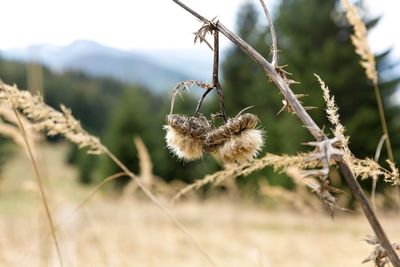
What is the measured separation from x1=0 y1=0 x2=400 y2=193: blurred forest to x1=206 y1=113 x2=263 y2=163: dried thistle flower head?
46.5 ft

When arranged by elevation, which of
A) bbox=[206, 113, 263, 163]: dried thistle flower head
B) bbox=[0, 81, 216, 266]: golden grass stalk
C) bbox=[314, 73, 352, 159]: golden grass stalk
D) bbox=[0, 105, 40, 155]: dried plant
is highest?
bbox=[314, 73, 352, 159]: golden grass stalk

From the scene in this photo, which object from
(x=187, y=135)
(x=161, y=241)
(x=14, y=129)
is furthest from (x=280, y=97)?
(x=187, y=135)

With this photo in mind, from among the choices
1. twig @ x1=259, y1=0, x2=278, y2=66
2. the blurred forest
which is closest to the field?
twig @ x1=259, y1=0, x2=278, y2=66

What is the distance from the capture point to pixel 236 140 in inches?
37.2

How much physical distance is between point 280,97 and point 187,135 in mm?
21440

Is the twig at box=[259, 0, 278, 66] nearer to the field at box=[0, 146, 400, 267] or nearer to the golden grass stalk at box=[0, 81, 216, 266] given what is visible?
the field at box=[0, 146, 400, 267]

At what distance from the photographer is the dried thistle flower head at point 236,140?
0.94 m

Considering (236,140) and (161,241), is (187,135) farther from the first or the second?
(161,241)

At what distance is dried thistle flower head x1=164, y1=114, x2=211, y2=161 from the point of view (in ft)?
3.16

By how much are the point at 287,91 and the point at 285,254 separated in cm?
680

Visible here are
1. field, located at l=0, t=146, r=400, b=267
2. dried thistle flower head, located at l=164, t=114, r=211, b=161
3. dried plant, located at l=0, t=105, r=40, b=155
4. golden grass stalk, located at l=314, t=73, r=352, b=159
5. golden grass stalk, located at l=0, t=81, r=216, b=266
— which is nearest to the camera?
golden grass stalk, located at l=314, t=73, r=352, b=159

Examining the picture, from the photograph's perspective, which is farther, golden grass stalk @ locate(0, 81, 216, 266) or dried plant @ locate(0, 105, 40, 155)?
dried plant @ locate(0, 105, 40, 155)

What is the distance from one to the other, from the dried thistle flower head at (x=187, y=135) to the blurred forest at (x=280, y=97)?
557 inches

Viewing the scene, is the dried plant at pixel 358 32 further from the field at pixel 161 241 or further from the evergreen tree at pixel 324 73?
the evergreen tree at pixel 324 73
